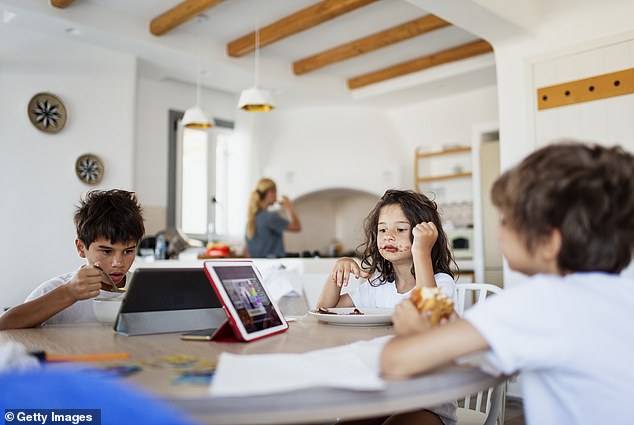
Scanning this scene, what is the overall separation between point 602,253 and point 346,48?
4.57 m

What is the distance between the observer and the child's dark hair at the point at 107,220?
1.70m

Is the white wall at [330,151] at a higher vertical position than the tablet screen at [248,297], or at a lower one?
higher

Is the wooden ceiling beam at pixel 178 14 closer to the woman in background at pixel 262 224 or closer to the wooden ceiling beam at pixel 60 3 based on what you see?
the wooden ceiling beam at pixel 60 3

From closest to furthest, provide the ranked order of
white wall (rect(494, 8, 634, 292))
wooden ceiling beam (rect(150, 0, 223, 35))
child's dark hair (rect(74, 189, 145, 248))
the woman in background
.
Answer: child's dark hair (rect(74, 189, 145, 248)) → white wall (rect(494, 8, 634, 292)) → wooden ceiling beam (rect(150, 0, 223, 35)) → the woman in background

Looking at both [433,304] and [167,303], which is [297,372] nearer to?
[433,304]

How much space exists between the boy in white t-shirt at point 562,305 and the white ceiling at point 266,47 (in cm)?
372

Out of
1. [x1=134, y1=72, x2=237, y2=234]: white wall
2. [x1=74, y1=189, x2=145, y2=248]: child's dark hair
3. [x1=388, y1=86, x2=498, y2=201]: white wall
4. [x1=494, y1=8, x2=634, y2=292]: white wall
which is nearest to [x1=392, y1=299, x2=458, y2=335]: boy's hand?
[x1=74, y1=189, x2=145, y2=248]: child's dark hair

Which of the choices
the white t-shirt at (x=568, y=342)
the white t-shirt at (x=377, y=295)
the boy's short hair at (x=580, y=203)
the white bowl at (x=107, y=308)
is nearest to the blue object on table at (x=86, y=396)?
the white t-shirt at (x=568, y=342)

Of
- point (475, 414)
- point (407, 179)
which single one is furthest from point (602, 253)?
point (407, 179)

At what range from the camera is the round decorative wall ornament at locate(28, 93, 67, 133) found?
4.52m

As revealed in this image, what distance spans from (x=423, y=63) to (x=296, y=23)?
1491 mm

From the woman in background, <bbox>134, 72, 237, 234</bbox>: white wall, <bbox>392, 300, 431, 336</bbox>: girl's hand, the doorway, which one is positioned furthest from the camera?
<bbox>134, 72, 237, 234</bbox>: white wall

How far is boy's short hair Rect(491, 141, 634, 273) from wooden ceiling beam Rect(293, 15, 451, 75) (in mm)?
3770

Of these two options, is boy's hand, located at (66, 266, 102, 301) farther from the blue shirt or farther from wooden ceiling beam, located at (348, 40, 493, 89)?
wooden ceiling beam, located at (348, 40, 493, 89)
